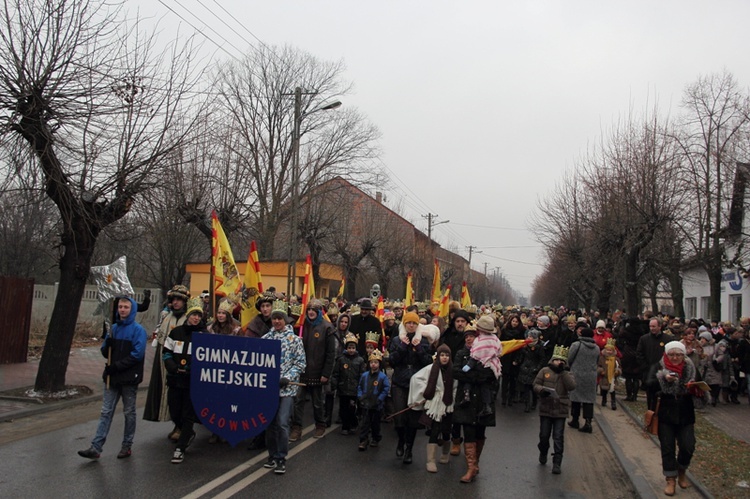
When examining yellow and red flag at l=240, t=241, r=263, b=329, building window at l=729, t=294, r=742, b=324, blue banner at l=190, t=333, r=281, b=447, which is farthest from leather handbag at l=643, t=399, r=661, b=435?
building window at l=729, t=294, r=742, b=324

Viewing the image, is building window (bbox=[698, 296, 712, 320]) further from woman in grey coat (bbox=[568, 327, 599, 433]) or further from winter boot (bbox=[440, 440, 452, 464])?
winter boot (bbox=[440, 440, 452, 464])

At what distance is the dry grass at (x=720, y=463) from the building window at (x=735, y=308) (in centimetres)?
1880

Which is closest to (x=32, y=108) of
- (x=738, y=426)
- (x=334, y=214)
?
(x=738, y=426)

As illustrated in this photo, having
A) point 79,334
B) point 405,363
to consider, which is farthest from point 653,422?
point 79,334

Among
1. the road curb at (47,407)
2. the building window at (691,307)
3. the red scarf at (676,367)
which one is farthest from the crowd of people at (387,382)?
the building window at (691,307)

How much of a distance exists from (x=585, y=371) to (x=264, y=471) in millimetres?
Result: 6054

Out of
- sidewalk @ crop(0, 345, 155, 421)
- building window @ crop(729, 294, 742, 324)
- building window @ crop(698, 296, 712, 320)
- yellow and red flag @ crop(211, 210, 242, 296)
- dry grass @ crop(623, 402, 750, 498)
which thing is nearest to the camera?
dry grass @ crop(623, 402, 750, 498)

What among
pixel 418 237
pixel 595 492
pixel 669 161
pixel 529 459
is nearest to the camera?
pixel 595 492

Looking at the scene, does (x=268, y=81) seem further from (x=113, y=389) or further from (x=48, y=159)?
(x=113, y=389)

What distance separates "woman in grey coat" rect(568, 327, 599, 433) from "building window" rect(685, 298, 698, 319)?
2970 centimetres

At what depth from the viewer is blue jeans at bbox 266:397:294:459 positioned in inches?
289

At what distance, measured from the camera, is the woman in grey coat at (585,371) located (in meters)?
11.2

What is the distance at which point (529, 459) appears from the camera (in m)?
8.86

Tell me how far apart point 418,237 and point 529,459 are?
45.5m
